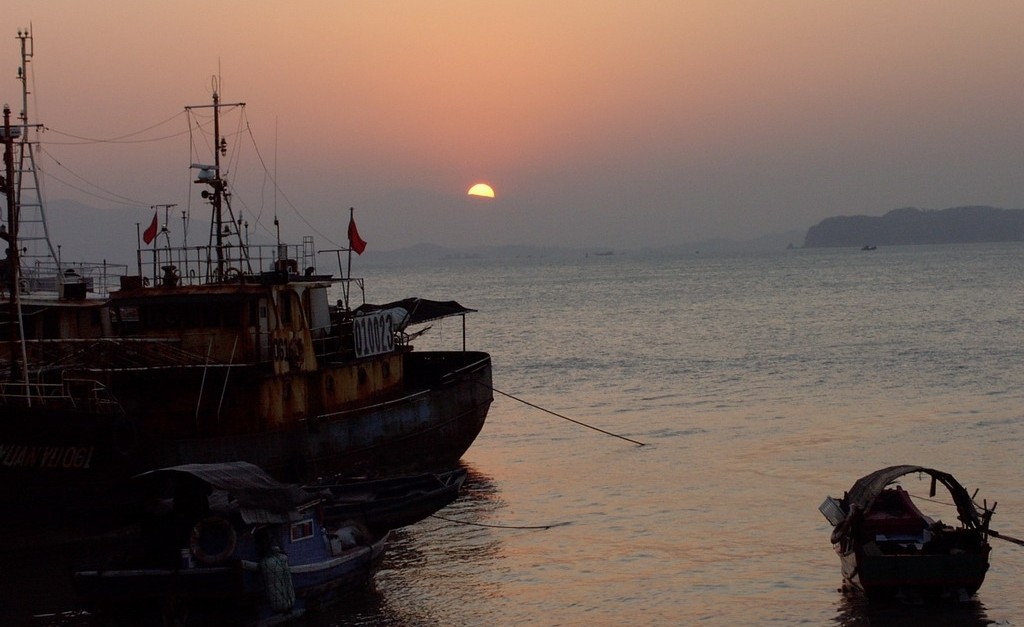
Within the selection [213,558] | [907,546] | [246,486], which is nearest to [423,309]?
[246,486]

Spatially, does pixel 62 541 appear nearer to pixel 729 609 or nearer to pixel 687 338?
pixel 729 609

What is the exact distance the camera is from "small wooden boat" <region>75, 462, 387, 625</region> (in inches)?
829

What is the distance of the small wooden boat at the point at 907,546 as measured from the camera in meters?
22.5

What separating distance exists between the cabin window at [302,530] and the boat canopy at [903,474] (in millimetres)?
10515

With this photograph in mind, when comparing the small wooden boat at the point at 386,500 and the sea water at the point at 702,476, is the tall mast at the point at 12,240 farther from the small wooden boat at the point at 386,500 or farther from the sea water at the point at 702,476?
the sea water at the point at 702,476

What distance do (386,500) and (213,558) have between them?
205 inches

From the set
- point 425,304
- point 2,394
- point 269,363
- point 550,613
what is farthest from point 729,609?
point 425,304

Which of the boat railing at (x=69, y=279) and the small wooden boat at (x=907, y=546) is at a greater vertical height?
the boat railing at (x=69, y=279)

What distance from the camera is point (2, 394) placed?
26.7 metres

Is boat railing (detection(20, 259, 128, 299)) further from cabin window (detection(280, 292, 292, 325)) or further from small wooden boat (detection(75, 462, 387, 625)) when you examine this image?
small wooden boat (detection(75, 462, 387, 625))

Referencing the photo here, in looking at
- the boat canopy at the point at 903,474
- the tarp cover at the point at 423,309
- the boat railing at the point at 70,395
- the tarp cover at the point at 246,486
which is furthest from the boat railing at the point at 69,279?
the boat canopy at the point at 903,474

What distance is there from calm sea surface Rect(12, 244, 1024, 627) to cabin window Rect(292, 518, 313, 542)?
5.12ft

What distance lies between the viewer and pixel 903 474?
922 inches

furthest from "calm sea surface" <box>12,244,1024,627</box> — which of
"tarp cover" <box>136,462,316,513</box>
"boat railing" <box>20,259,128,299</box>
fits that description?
"boat railing" <box>20,259,128,299</box>
